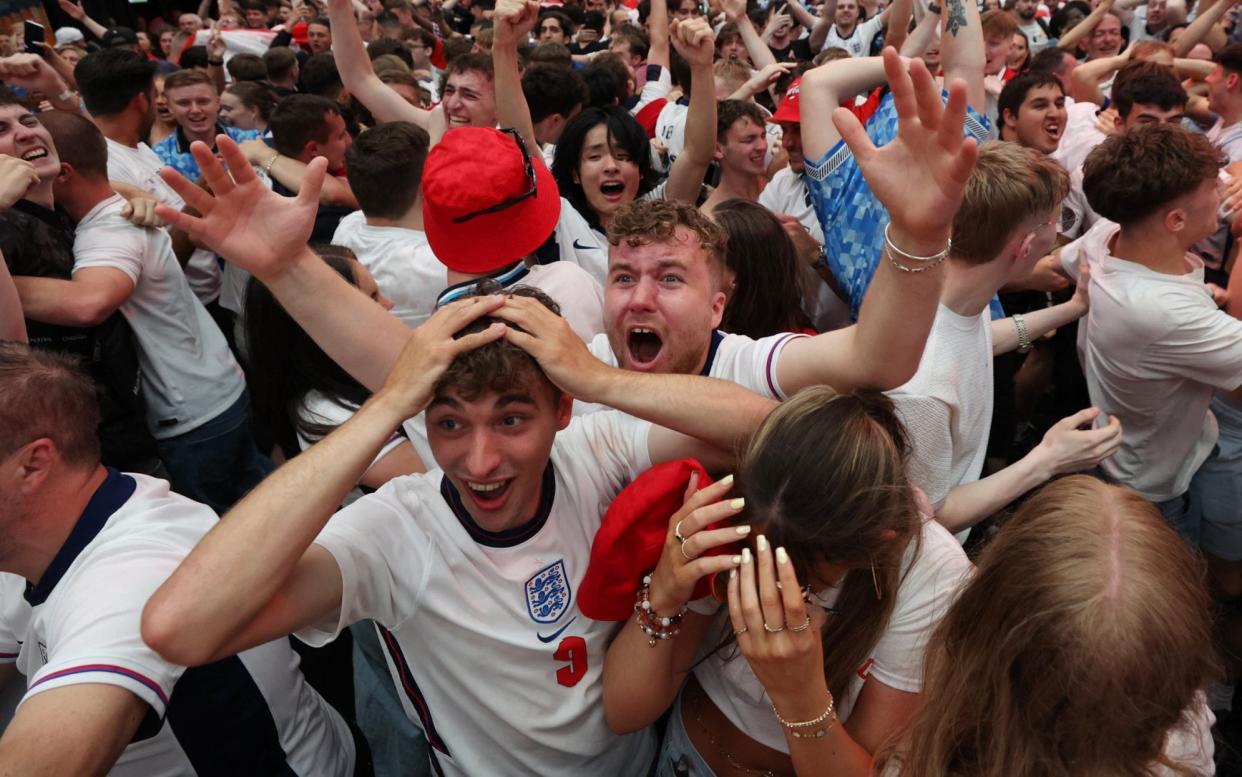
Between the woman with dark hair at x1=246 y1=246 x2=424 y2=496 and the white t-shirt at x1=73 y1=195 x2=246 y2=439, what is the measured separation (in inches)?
28.2

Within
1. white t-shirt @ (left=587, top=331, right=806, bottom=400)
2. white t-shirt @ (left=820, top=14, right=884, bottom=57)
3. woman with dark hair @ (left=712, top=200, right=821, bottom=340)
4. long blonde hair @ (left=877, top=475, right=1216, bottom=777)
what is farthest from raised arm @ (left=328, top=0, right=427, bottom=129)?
white t-shirt @ (left=820, top=14, right=884, bottom=57)

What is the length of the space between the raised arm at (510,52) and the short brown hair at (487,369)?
78.5 inches

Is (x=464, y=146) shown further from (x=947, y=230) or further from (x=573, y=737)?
(x=573, y=737)

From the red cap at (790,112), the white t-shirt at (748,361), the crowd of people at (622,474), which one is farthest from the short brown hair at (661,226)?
the red cap at (790,112)

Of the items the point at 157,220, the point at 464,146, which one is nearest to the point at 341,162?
the point at 157,220

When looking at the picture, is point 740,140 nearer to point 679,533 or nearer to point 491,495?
point 491,495

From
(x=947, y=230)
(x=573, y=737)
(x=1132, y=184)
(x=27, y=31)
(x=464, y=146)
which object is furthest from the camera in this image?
(x=27, y=31)

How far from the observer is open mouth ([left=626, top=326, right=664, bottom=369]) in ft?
6.88

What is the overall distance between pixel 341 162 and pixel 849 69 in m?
2.76

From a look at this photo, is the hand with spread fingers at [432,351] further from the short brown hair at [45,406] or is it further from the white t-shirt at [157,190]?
the white t-shirt at [157,190]

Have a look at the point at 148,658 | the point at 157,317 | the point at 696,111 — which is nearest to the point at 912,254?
the point at 148,658

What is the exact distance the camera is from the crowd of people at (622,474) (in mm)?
1265

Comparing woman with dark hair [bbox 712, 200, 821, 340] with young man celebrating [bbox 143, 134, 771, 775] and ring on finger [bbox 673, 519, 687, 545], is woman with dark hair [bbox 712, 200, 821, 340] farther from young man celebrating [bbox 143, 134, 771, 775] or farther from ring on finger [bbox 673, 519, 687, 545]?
ring on finger [bbox 673, 519, 687, 545]

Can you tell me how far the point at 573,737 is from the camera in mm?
1652
